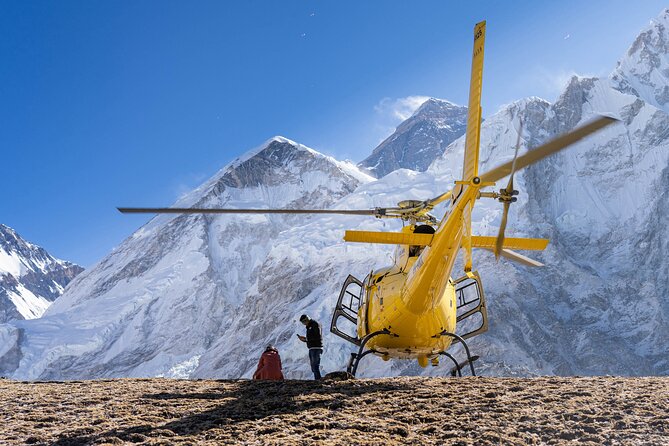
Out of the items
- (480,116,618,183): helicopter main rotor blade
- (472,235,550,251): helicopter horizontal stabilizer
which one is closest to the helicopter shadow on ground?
(472,235,550,251): helicopter horizontal stabilizer

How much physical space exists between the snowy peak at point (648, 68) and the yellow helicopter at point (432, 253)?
507ft

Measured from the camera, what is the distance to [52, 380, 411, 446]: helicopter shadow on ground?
6.58m

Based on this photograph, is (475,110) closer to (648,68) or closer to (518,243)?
(518,243)

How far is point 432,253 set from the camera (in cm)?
985

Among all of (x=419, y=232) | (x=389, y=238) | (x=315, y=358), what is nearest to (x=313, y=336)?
(x=315, y=358)

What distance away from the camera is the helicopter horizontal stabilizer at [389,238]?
997cm

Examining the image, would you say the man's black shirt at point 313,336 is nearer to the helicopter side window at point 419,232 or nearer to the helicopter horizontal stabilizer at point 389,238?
the helicopter side window at point 419,232

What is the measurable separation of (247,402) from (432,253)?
12.5ft

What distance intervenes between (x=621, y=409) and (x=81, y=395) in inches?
302

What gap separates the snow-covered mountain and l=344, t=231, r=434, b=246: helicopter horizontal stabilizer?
2928 inches

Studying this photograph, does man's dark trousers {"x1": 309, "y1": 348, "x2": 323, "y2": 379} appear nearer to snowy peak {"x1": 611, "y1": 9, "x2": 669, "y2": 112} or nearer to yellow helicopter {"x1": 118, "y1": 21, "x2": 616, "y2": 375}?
yellow helicopter {"x1": 118, "y1": 21, "x2": 616, "y2": 375}

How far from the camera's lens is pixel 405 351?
40.2 ft

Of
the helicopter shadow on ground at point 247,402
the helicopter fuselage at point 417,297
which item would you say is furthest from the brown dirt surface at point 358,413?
the helicopter fuselage at point 417,297

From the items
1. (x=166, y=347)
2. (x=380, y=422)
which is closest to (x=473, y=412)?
(x=380, y=422)
